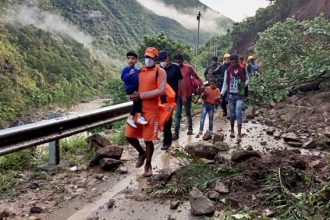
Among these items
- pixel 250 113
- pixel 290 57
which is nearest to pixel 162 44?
pixel 290 57

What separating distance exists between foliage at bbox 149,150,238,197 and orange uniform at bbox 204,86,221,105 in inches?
143

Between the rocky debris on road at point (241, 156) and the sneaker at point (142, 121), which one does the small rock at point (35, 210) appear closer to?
the sneaker at point (142, 121)

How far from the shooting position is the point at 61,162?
5.85 metres

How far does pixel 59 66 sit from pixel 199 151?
65.5 metres

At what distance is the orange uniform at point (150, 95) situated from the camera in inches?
207

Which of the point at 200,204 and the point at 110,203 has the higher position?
the point at 200,204

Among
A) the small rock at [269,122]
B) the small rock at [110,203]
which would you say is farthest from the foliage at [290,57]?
the small rock at [110,203]

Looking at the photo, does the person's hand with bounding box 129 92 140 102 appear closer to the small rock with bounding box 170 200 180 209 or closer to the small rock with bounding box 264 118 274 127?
the small rock with bounding box 170 200 180 209

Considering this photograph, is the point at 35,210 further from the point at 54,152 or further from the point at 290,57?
the point at 290,57

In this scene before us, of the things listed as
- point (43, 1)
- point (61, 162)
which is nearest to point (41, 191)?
point (61, 162)

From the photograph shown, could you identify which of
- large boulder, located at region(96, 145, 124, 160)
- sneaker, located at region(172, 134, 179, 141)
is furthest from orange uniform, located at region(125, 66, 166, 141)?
sneaker, located at region(172, 134, 179, 141)

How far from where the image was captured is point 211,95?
28.3ft

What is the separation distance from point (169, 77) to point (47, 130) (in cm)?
284

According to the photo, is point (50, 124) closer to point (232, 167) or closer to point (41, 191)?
point (41, 191)
